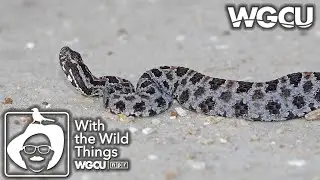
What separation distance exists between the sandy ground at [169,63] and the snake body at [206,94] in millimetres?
162

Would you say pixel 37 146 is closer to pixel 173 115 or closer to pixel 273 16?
pixel 173 115

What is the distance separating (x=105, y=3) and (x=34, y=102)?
A: 19.7 ft

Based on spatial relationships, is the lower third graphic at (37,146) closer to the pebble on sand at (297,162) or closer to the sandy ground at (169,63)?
the sandy ground at (169,63)

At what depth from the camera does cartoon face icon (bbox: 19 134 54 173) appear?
28.2 feet

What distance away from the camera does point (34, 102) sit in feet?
35.1

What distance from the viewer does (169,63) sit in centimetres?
1273

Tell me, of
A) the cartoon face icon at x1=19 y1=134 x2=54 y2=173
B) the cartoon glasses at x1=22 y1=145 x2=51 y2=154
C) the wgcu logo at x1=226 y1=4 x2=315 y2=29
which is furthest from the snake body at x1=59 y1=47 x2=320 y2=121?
the wgcu logo at x1=226 y1=4 x2=315 y2=29

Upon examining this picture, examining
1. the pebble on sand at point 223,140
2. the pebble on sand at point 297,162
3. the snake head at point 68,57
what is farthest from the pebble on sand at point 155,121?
the pebble on sand at point 297,162

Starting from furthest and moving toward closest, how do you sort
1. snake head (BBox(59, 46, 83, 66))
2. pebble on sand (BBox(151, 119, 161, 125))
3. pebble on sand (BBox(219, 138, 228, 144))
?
1. snake head (BBox(59, 46, 83, 66))
2. pebble on sand (BBox(151, 119, 161, 125))
3. pebble on sand (BBox(219, 138, 228, 144))

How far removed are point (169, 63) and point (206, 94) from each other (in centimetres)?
242

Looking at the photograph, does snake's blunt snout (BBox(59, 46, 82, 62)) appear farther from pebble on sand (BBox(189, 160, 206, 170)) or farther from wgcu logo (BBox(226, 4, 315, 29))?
wgcu logo (BBox(226, 4, 315, 29))

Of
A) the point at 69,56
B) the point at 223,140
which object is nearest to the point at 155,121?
the point at 223,140

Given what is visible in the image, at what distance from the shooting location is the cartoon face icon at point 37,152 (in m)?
8.61

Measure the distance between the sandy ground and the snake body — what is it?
162mm
